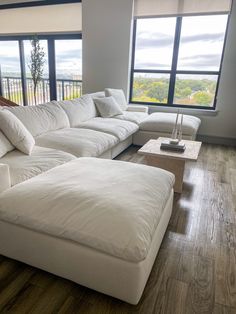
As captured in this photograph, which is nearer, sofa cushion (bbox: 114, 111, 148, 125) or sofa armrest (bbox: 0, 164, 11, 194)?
sofa armrest (bbox: 0, 164, 11, 194)

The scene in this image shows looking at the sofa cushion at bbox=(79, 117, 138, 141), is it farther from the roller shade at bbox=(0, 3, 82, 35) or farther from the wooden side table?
the roller shade at bbox=(0, 3, 82, 35)

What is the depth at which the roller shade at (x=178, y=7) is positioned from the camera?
12.9 feet

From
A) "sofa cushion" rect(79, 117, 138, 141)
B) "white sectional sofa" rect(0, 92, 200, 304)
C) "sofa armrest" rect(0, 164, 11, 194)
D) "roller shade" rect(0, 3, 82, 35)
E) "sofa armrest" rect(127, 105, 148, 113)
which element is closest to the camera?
"white sectional sofa" rect(0, 92, 200, 304)

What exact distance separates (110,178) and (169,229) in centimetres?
71

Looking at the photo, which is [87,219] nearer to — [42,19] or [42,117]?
[42,117]

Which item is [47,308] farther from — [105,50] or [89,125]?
[105,50]

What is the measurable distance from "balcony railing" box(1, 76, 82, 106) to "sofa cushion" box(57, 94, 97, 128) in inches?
87.7

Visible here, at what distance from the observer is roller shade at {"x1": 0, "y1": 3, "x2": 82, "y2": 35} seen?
5.08 metres

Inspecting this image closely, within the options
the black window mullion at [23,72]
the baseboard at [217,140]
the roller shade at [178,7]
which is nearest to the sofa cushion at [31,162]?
the baseboard at [217,140]

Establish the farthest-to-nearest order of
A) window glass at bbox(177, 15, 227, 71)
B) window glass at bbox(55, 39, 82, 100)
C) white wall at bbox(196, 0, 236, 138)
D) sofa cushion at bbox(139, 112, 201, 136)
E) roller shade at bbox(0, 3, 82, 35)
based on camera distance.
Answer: window glass at bbox(55, 39, 82, 100) < roller shade at bbox(0, 3, 82, 35) < window glass at bbox(177, 15, 227, 71) < white wall at bbox(196, 0, 236, 138) < sofa cushion at bbox(139, 112, 201, 136)

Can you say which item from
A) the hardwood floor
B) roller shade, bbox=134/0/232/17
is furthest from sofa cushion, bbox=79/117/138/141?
roller shade, bbox=134/0/232/17

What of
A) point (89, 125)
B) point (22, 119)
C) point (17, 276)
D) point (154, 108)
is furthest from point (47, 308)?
point (154, 108)

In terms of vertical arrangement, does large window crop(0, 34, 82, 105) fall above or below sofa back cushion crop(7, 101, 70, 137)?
above

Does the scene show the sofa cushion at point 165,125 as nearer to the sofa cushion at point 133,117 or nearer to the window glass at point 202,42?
the sofa cushion at point 133,117
